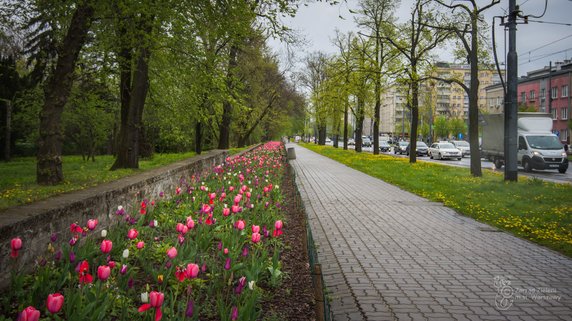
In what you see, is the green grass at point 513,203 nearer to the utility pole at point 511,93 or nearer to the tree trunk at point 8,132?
the utility pole at point 511,93

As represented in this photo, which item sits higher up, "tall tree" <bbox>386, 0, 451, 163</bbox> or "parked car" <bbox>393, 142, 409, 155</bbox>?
"tall tree" <bbox>386, 0, 451, 163</bbox>

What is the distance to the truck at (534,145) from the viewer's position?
78.3ft

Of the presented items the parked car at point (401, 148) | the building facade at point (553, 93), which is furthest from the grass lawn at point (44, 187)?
the building facade at point (553, 93)

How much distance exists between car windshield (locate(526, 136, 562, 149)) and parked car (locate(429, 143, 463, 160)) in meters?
14.0

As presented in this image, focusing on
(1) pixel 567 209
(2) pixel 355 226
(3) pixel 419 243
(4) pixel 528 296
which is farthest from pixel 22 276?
(1) pixel 567 209

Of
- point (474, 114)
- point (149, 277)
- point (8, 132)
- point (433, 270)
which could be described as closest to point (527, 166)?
point (474, 114)

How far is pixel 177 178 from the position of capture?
942 cm

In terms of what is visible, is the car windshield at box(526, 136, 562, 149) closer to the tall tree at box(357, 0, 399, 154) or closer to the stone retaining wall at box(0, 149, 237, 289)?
the tall tree at box(357, 0, 399, 154)

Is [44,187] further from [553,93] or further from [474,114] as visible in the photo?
[553,93]

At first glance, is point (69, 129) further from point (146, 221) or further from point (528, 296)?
point (528, 296)

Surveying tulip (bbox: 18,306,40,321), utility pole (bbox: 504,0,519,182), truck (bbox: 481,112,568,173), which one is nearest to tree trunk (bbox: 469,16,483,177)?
utility pole (bbox: 504,0,519,182)

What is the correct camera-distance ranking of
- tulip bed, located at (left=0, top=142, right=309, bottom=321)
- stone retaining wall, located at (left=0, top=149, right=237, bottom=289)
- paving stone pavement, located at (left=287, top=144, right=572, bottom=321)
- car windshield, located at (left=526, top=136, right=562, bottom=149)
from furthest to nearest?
car windshield, located at (left=526, top=136, right=562, bottom=149) → paving stone pavement, located at (left=287, top=144, right=572, bottom=321) → stone retaining wall, located at (left=0, top=149, right=237, bottom=289) → tulip bed, located at (left=0, top=142, right=309, bottom=321)

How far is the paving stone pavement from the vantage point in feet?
14.2

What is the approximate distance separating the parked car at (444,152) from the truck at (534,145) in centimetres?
1060
